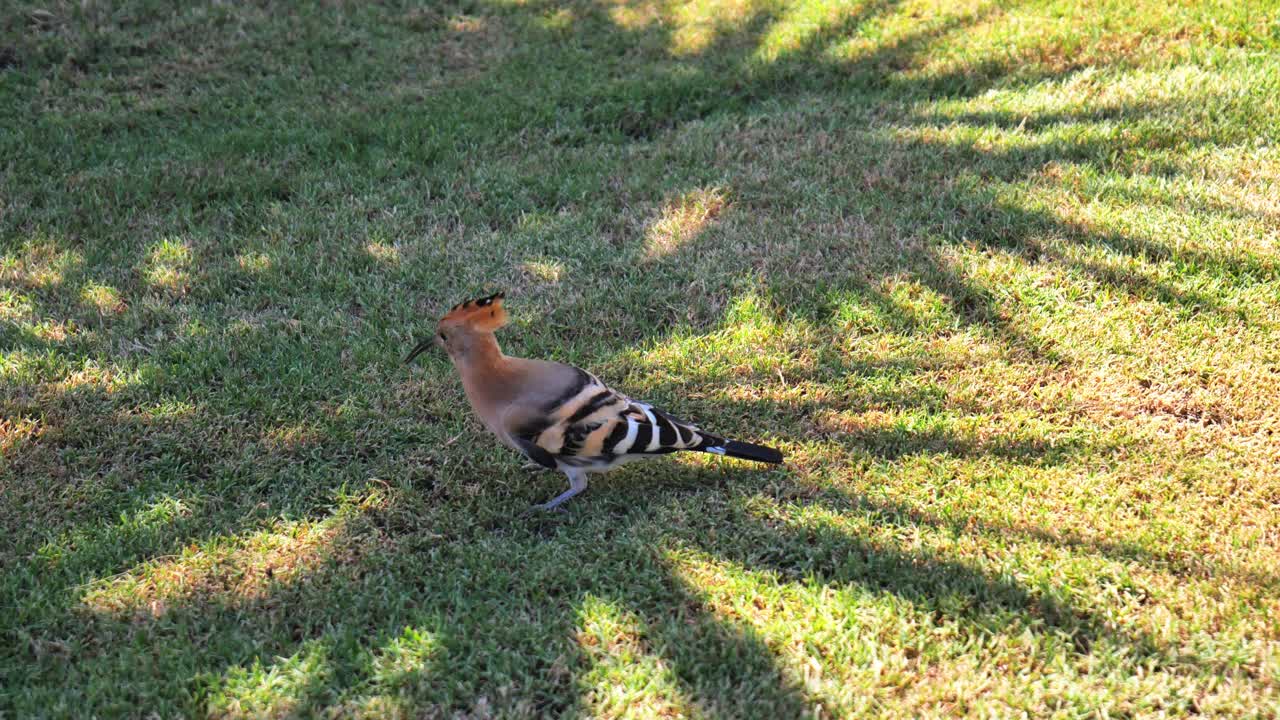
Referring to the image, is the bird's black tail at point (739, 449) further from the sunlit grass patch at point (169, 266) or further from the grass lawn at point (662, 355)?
the sunlit grass patch at point (169, 266)

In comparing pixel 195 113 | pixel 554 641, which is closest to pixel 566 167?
pixel 195 113

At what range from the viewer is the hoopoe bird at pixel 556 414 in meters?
3.69

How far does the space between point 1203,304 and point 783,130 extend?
2679 millimetres

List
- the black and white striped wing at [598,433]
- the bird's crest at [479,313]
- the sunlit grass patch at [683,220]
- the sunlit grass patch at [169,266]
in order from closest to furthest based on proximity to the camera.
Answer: the black and white striped wing at [598,433], the bird's crest at [479,313], the sunlit grass patch at [169,266], the sunlit grass patch at [683,220]

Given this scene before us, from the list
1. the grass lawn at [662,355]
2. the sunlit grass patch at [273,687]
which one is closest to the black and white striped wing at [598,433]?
the grass lawn at [662,355]

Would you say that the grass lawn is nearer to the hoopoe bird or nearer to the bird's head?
the hoopoe bird

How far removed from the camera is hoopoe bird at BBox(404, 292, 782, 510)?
3.69 m

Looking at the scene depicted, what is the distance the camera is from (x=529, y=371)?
3820 mm

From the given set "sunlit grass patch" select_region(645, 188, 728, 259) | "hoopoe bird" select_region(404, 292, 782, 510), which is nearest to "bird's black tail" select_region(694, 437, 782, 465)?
"hoopoe bird" select_region(404, 292, 782, 510)

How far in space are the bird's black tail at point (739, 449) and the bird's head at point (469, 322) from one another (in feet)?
2.76

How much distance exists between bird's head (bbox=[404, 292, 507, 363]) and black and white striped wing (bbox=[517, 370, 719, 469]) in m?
0.37

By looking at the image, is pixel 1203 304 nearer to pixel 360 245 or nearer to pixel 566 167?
pixel 566 167

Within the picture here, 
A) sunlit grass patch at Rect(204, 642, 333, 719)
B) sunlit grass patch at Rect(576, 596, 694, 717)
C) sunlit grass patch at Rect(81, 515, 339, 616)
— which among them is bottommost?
sunlit grass patch at Rect(576, 596, 694, 717)

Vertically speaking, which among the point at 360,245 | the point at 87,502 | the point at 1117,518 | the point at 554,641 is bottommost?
the point at 1117,518
